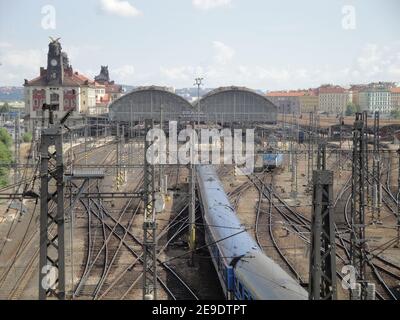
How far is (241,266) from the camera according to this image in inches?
370

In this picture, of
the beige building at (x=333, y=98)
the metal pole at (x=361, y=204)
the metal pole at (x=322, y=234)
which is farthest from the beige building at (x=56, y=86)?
the metal pole at (x=322, y=234)

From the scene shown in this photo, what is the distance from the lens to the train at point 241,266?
7941 mm

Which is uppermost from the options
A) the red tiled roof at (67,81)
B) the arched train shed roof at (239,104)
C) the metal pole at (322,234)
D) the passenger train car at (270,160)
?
the red tiled roof at (67,81)

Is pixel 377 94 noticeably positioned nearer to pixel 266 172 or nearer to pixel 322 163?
pixel 266 172

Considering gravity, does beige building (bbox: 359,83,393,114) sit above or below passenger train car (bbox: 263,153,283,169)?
above

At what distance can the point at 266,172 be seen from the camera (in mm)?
30953

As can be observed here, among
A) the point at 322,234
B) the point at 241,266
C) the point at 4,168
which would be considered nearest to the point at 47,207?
the point at 322,234

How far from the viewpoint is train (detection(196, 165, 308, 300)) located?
26.1 ft

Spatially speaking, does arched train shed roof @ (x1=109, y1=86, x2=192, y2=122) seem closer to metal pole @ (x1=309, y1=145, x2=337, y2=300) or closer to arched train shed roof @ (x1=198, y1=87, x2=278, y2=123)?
arched train shed roof @ (x1=198, y1=87, x2=278, y2=123)

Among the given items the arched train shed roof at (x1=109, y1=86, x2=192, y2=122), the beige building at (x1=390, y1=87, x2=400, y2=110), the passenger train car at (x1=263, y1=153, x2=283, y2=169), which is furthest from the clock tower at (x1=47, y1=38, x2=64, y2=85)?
the beige building at (x1=390, y1=87, x2=400, y2=110)

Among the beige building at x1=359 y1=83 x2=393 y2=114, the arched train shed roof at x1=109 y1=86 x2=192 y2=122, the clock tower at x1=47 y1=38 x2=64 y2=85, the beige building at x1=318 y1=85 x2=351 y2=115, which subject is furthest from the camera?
the beige building at x1=318 y1=85 x2=351 y2=115

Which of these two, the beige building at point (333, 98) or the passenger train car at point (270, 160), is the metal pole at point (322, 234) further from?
the beige building at point (333, 98)

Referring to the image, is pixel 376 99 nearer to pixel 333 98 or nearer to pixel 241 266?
pixel 333 98
